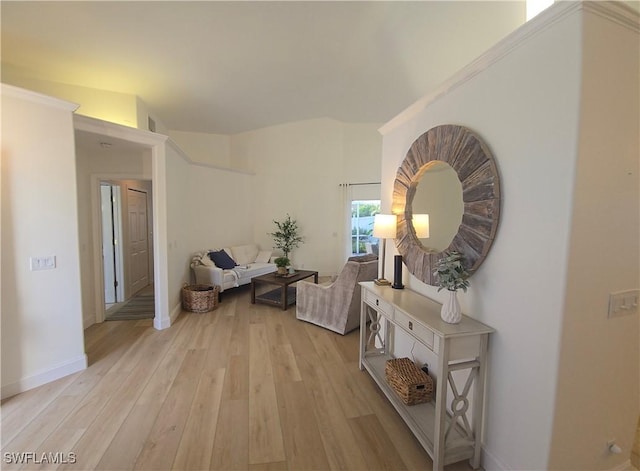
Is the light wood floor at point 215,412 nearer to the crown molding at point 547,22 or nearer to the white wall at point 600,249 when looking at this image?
the white wall at point 600,249

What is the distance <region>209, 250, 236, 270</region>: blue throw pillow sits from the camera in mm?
5133

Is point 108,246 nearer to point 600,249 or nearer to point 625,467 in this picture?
point 600,249

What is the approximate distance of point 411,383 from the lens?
6.54ft

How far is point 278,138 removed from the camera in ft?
21.5

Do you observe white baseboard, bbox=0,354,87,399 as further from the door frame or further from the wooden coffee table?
the wooden coffee table

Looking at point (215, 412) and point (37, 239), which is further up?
point (37, 239)

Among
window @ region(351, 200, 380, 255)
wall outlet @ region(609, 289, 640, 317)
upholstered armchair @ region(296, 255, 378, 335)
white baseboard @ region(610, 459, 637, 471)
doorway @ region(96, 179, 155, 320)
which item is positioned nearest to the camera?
wall outlet @ region(609, 289, 640, 317)

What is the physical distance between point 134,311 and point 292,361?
298 centimetres

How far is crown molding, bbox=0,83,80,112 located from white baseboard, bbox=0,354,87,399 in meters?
2.27


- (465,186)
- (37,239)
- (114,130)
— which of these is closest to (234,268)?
(114,130)

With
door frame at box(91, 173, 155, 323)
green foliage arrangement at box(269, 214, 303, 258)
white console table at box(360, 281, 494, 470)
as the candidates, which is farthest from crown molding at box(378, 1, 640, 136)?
green foliage arrangement at box(269, 214, 303, 258)

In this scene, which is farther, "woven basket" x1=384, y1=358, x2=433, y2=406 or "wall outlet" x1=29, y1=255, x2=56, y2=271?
"wall outlet" x1=29, y1=255, x2=56, y2=271

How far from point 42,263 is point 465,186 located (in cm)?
339

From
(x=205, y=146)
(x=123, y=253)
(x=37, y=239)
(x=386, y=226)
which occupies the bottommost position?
(x=123, y=253)
